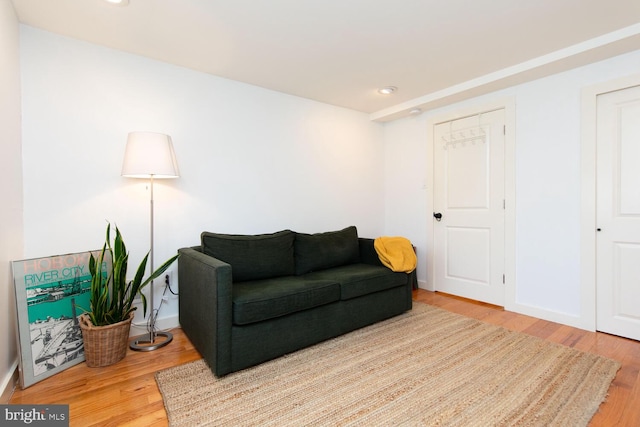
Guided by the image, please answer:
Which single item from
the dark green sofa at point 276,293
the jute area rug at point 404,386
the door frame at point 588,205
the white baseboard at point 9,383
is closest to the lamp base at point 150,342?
the dark green sofa at point 276,293

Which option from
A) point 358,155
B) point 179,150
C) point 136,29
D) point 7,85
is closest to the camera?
point 7,85

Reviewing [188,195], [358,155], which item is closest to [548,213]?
[358,155]

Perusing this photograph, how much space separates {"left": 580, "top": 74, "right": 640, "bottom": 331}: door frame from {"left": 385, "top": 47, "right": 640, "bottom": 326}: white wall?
0.12ft

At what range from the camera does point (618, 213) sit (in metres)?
2.45

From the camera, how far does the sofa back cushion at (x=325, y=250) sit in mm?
2842

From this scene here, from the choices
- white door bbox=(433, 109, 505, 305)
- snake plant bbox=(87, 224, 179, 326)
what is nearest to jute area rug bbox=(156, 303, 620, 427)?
snake plant bbox=(87, 224, 179, 326)

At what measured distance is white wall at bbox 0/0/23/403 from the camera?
1685mm

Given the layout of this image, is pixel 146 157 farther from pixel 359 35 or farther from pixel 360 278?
pixel 360 278

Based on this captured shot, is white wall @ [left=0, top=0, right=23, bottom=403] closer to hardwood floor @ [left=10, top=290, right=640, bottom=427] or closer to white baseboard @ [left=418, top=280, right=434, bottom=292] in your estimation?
hardwood floor @ [left=10, top=290, right=640, bottom=427]

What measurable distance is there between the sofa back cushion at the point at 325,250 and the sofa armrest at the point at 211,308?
0.94 meters

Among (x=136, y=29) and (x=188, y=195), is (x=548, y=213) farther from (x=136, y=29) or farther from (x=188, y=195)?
(x=136, y=29)

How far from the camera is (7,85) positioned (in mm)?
1784

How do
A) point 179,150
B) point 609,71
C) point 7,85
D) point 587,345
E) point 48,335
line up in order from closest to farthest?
point 7,85, point 48,335, point 587,345, point 609,71, point 179,150

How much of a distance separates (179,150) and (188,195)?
40 cm
